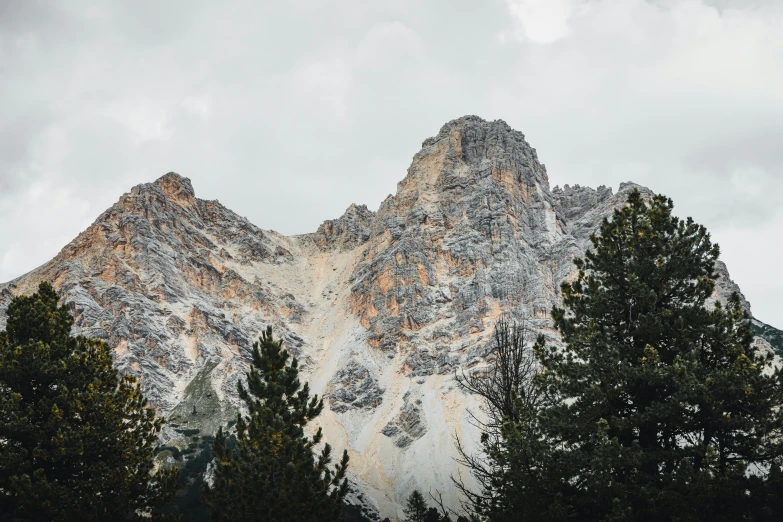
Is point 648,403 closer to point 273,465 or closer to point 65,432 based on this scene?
point 273,465

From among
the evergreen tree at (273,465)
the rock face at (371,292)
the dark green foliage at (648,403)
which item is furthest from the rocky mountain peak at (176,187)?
the dark green foliage at (648,403)

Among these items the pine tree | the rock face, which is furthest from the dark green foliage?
the rock face

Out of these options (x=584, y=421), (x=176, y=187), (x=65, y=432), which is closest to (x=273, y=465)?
(x=65, y=432)

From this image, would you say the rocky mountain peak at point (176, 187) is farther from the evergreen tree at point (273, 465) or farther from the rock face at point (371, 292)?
the evergreen tree at point (273, 465)

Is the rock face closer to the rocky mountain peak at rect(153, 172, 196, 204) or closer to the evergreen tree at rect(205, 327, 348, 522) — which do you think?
the rocky mountain peak at rect(153, 172, 196, 204)

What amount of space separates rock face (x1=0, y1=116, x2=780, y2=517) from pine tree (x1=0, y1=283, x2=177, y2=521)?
A: 8108 centimetres

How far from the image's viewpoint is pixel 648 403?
46.9ft

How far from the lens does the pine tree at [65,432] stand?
15.7 metres

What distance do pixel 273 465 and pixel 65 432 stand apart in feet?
20.9

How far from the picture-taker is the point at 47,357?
1728 cm

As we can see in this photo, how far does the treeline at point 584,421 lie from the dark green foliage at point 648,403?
0.04m

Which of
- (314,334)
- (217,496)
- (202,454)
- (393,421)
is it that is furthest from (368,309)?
(217,496)

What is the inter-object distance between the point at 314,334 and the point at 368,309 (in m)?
19.4

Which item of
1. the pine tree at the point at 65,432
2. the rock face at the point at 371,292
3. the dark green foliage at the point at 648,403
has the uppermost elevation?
the rock face at the point at 371,292
